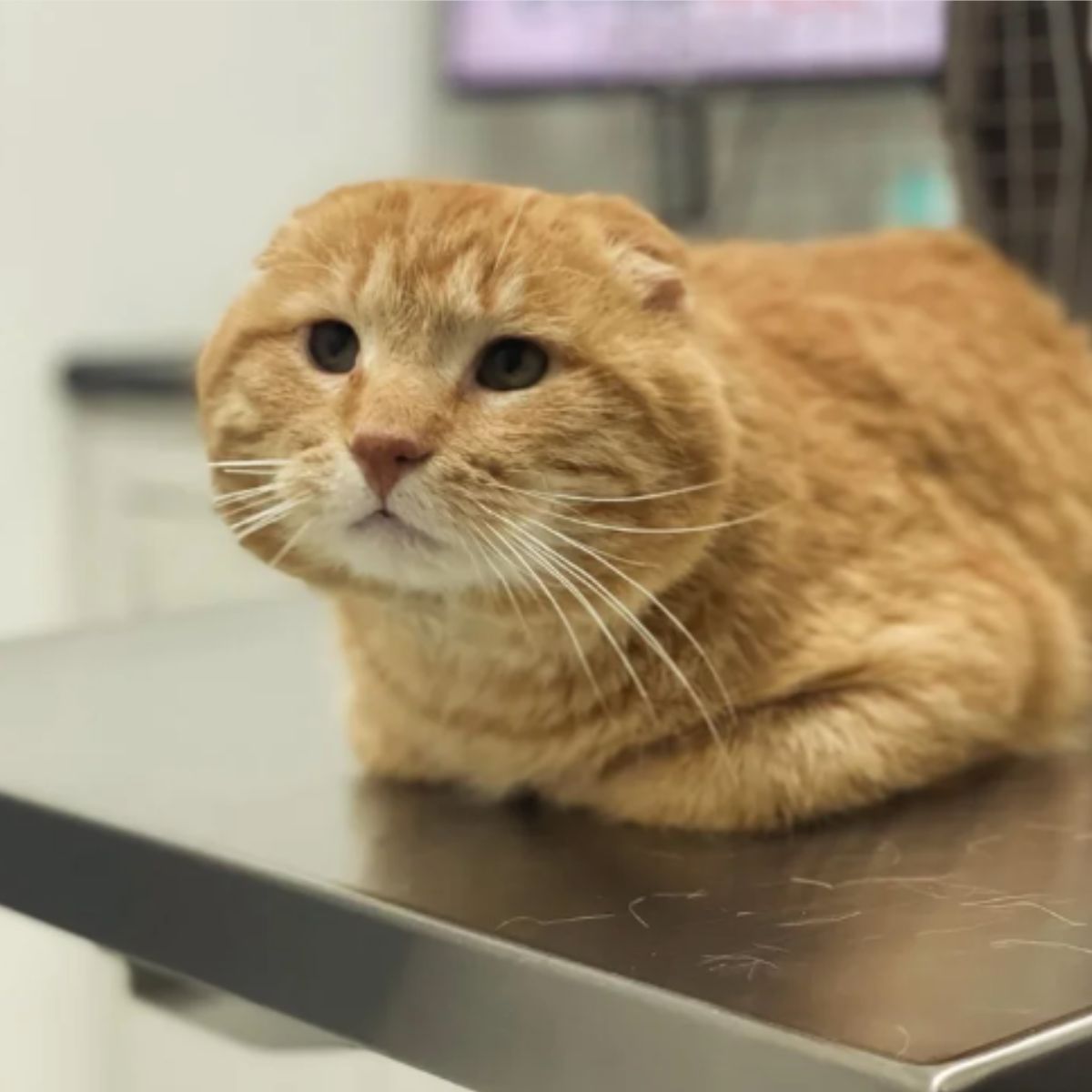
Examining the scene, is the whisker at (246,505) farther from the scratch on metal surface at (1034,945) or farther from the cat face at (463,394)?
the scratch on metal surface at (1034,945)

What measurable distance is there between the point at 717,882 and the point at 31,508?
1462 millimetres

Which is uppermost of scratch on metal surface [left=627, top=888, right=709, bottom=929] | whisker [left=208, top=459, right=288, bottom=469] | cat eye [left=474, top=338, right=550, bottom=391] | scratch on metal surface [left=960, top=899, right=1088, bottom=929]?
cat eye [left=474, top=338, right=550, bottom=391]

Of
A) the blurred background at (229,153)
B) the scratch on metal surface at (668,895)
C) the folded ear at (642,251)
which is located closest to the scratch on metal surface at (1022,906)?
the scratch on metal surface at (668,895)

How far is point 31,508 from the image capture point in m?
2.05

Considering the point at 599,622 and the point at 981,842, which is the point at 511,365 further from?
the point at 981,842

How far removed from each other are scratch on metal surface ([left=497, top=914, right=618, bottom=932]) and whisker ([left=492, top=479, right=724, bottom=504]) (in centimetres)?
19

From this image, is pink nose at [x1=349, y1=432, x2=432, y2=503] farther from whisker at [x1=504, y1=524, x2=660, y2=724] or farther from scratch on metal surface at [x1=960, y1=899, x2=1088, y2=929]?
scratch on metal surface at [x1=960, y1=899, x2=1088, y2=929]

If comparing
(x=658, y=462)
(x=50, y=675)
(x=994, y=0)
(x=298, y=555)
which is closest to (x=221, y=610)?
(x=50, y=675)

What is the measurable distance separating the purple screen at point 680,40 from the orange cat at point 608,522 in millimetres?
1177

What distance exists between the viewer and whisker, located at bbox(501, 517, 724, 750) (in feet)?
2.64

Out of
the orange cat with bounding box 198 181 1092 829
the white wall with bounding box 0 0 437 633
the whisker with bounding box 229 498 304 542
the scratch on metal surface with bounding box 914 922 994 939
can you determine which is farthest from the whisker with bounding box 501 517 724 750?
the white wall with bounding box 0 0 437 633

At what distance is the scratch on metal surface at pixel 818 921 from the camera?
69 centimetres

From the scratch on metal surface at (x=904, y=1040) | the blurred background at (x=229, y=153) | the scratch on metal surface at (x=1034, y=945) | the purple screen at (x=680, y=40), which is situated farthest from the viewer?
→ the purple screen at (x=680, y=40)

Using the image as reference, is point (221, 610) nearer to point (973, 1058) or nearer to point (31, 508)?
point (31, 508)
